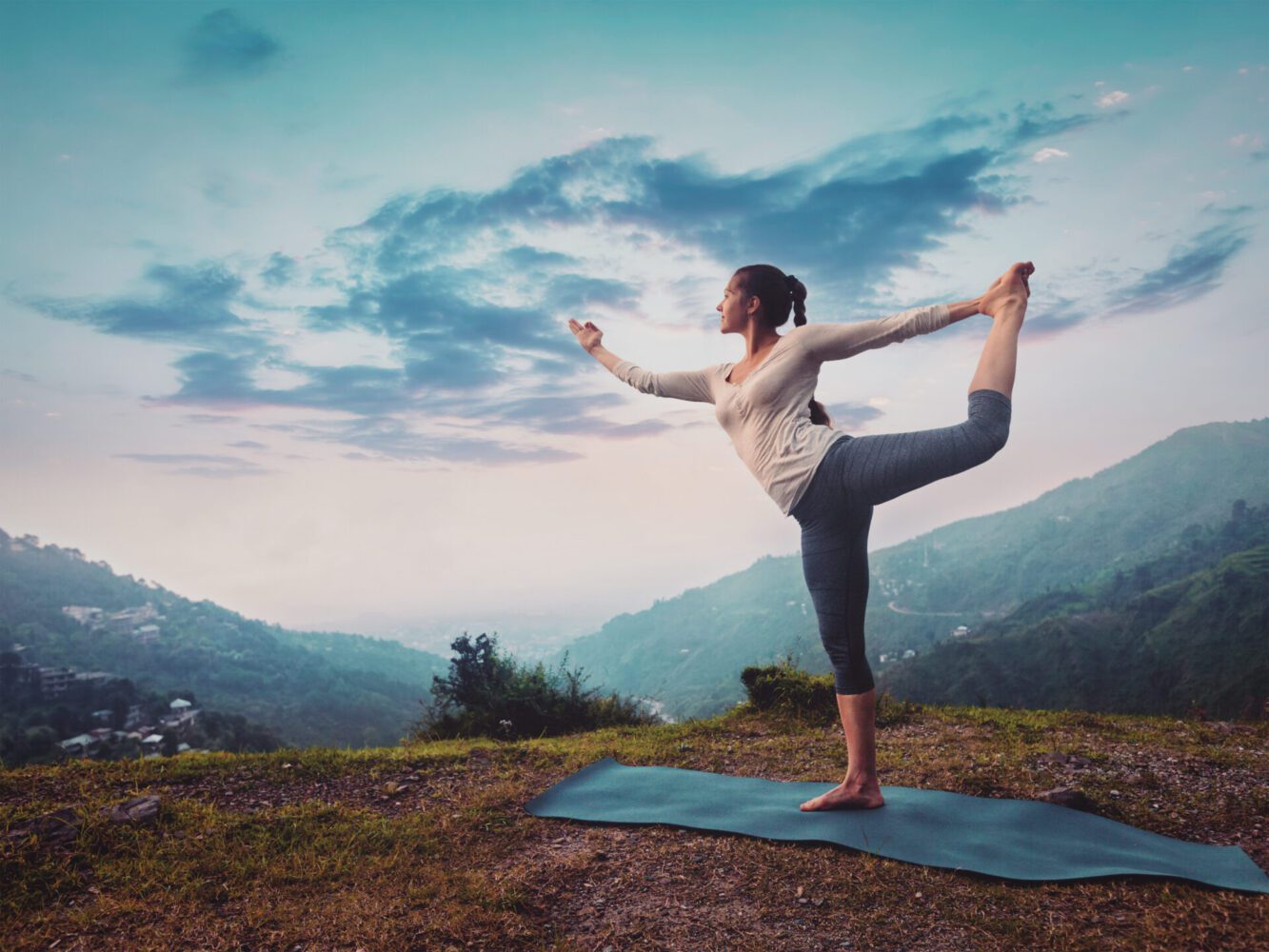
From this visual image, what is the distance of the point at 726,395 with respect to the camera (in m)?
3.86

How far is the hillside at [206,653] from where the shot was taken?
29578 mm

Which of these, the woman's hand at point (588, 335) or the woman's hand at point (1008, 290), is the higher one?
the woman's hand at point (588, 335)

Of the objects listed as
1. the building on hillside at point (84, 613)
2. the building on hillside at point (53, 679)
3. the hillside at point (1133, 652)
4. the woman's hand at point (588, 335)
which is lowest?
the building on hillside at point (53, 679)

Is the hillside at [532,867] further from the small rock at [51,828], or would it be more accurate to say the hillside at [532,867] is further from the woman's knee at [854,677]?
the woman's knee at [854,677]

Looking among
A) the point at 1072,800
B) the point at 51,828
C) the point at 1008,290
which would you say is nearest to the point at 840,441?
the point at 1008,290

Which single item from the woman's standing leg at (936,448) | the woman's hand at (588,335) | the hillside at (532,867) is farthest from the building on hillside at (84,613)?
the woman's standing leg at (936,448)

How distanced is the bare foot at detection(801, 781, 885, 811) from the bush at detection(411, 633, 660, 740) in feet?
14.3

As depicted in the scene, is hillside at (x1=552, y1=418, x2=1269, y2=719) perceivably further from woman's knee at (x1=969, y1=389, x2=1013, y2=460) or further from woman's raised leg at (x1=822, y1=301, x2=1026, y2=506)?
woman's knee at (x1=969, y1=389, x2=1013, y2=460)

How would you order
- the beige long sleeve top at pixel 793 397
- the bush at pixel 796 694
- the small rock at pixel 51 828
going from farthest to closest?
the bush at pixel 796 694, the beige long sleeve top at pixel 793 397, the small rock at pixel 51 828

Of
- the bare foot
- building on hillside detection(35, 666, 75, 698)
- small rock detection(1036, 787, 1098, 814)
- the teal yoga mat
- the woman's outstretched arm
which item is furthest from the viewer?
building on hillside detection(35, 666, 75, 698)

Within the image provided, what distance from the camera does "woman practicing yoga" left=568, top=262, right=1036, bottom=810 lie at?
3174mm

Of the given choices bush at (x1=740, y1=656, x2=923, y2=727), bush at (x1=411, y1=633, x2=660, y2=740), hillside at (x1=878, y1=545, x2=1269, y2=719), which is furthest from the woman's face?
hillside at (x1=878, y1=545, x2=1269, y2=719)

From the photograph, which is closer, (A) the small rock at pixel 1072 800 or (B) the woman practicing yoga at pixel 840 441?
(B) the woman practicing yoga at pixel 840 441

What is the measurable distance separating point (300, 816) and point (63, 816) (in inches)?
41.9
